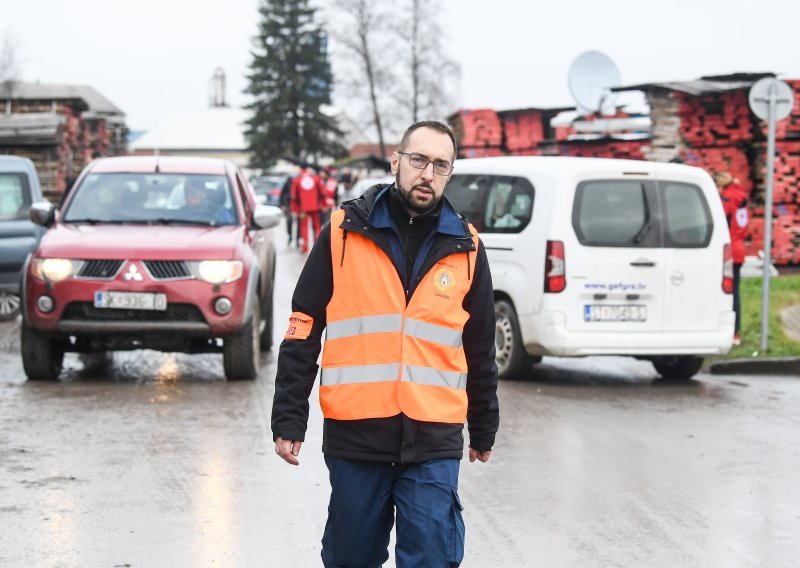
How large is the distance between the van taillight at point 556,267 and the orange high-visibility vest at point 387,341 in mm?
7124

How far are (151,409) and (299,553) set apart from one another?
415 centimetres

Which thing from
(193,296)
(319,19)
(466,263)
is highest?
(319,19)

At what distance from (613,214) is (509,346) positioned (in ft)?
4.67

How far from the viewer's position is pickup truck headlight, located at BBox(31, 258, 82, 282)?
433 inches

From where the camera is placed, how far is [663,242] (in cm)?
1186

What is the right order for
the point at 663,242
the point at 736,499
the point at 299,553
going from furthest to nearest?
the point at 663,242, the point at 736,499, the point at 299,553

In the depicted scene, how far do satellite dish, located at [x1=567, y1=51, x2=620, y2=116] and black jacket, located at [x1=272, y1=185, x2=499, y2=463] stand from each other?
71.9 ft

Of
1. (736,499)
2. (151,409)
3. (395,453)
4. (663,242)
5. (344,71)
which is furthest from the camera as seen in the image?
(344,71)

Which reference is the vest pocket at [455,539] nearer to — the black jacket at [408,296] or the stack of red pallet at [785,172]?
the black jacket at [408,296]

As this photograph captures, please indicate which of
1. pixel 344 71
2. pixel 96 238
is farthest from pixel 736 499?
pixel 344 71

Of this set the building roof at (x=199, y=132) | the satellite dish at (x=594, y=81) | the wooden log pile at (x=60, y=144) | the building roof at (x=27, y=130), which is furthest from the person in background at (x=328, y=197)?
the building roof at (x=199, y=132)

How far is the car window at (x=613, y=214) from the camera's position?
11680 millimetres

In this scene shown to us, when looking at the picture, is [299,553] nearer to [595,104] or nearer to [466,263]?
[466,263]

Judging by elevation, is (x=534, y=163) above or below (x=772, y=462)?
above
